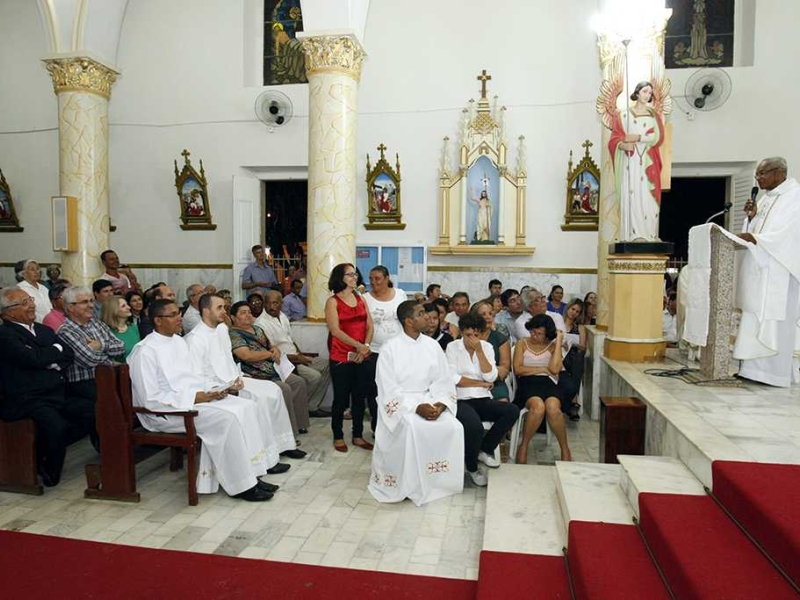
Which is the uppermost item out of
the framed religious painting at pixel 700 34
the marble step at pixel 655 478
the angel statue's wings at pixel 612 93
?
the framed religious painting at pixel 700 34

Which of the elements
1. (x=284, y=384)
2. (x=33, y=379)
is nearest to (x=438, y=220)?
(x=284, y=384)

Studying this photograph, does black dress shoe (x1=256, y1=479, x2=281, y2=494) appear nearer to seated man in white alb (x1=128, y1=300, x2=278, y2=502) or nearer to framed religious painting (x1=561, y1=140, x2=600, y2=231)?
seated man in white alb (x1=128, y1=300, x2=278, y2=502)

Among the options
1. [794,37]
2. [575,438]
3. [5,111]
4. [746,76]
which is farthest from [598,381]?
[5,111]

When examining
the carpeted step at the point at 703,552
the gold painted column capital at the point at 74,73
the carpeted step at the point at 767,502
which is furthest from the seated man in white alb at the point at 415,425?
the gold painted column capital at the point at 74,73

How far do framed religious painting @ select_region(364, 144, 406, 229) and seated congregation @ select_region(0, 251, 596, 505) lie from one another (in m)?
4.41

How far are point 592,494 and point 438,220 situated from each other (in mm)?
6939

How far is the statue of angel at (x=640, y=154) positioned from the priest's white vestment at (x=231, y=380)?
12.3 ft

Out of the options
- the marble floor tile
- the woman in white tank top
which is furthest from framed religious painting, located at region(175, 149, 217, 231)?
the marble floor tile

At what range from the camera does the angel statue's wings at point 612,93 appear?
6.23 metres

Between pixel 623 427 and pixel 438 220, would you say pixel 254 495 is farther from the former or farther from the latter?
pixel 438 220

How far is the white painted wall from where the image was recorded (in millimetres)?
9219

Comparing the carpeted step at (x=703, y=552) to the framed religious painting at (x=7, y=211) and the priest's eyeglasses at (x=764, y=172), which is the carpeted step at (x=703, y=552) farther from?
the framed religious painting at (x=7, y=211)

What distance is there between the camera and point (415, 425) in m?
4.32

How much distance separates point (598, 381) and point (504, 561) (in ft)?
12.6
